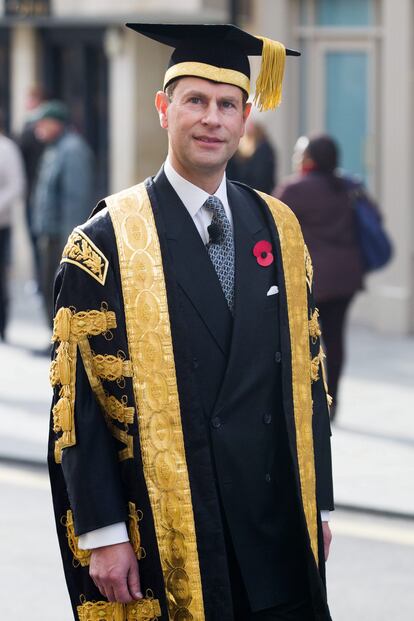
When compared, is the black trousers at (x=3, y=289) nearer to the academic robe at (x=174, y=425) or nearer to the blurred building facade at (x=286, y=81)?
the blurred building facade at (x=286, y=81)

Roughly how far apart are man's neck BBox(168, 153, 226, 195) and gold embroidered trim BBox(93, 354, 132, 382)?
1.64ft

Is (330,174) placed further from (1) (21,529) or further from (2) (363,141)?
(2) (363,141)

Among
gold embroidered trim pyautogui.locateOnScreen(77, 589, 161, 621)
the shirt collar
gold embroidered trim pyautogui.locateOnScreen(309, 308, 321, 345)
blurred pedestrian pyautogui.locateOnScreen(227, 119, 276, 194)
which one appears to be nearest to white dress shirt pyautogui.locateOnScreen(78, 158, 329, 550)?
the shirt collar

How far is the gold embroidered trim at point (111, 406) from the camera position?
12.6 ft

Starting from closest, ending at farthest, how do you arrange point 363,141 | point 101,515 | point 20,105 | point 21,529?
point 101,515
point 21,529
point 363,141
point 20,105

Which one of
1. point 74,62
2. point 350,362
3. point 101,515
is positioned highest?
point 74,62

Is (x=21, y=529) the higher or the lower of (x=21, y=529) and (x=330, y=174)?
the lower

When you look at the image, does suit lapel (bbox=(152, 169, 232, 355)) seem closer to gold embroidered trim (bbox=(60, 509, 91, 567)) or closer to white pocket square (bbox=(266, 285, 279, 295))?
white pocket square (bbox=(266, 285, 279, 295))

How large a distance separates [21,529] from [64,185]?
16.4ft

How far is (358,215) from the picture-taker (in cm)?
950

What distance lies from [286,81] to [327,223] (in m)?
5.31

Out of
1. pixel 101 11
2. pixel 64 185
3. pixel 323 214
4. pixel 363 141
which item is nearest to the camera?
pixel 323 214

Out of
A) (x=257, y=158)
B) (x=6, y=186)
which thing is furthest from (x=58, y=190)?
(x=257, y=158)

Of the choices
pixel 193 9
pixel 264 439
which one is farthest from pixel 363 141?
pixel 264 439
